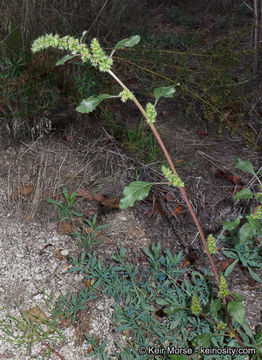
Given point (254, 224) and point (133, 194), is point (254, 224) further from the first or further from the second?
point (133, 194)

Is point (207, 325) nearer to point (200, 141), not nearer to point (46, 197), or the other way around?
point (46, 197)

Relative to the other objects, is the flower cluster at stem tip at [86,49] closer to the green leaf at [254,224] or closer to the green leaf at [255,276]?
the green leaf at [254,224]

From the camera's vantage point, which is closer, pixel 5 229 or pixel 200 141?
pixel 5 229

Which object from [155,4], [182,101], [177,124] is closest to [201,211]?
[177,124]

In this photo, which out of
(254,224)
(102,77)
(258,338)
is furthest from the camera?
(102,77)

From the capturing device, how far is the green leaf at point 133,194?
1.08 metres

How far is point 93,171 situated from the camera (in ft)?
7.52

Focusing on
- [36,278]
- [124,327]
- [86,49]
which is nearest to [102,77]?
[36,278]

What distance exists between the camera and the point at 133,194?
1.09m

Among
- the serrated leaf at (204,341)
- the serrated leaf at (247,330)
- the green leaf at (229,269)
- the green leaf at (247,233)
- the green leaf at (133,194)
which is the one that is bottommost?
the serrated leaf at (247,330)

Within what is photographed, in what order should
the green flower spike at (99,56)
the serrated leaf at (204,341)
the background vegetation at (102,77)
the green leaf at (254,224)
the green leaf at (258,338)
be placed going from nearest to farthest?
the green flower spike at (99,56) < the green leaf at (254,224) < the serrated leaf at (204,341) < the green leaf at (258,338) < the background vegetation at (102,77)

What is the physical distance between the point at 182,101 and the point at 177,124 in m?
0.22

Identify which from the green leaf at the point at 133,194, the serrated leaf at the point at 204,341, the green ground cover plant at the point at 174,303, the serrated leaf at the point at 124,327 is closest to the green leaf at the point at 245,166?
the green ground cover plant at the point at 174,303

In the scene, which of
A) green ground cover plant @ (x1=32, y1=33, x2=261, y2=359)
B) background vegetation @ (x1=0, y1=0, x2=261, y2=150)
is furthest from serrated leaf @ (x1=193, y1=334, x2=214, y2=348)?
background vegetation @ (x1=0, y1=0, x2=261, y2=150)
